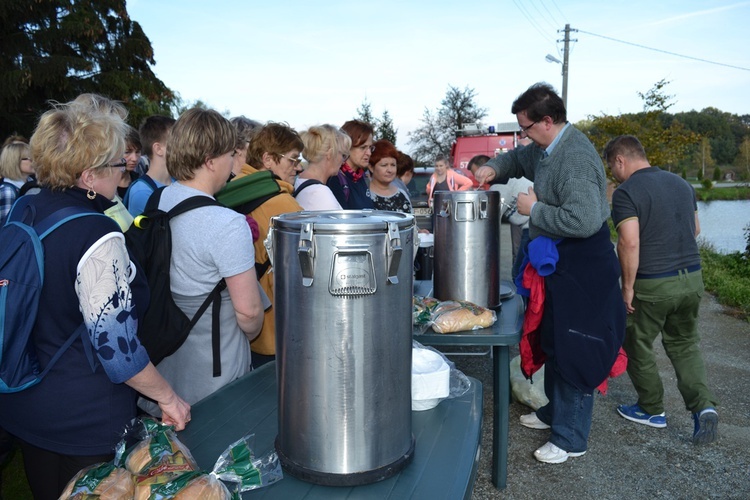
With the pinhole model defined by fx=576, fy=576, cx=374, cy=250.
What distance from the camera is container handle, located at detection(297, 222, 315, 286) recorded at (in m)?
1.21

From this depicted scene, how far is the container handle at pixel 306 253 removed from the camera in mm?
1212

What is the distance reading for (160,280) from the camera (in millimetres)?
1841

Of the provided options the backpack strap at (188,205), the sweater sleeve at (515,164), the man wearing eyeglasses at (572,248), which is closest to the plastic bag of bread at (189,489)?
the backpack strap at (188,205)

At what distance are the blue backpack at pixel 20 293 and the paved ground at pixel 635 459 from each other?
7.79 ft

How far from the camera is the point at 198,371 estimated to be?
1.98 m

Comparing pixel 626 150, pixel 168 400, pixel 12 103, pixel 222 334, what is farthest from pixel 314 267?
pixel 12 103

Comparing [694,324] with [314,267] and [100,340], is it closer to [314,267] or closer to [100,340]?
[314,267]

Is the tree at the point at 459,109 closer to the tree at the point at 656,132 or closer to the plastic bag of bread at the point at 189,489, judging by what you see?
the tree at the point at 656,132

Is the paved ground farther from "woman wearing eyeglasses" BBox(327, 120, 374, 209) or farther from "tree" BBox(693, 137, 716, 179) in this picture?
"tree" BBox(693, 137, 716, 179)

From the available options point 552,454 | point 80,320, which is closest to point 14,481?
point 80,320

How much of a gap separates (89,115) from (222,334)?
80 centimetres

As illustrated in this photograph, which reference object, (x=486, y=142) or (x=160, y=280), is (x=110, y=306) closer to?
(x=160, y=280)

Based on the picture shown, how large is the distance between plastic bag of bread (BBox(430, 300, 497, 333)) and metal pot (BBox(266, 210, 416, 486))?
1.21m

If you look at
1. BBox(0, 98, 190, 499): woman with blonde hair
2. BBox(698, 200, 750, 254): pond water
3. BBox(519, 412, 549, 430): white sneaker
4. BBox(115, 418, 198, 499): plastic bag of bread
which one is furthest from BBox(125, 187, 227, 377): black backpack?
BBox(698, 200, 750, 254): pond water
